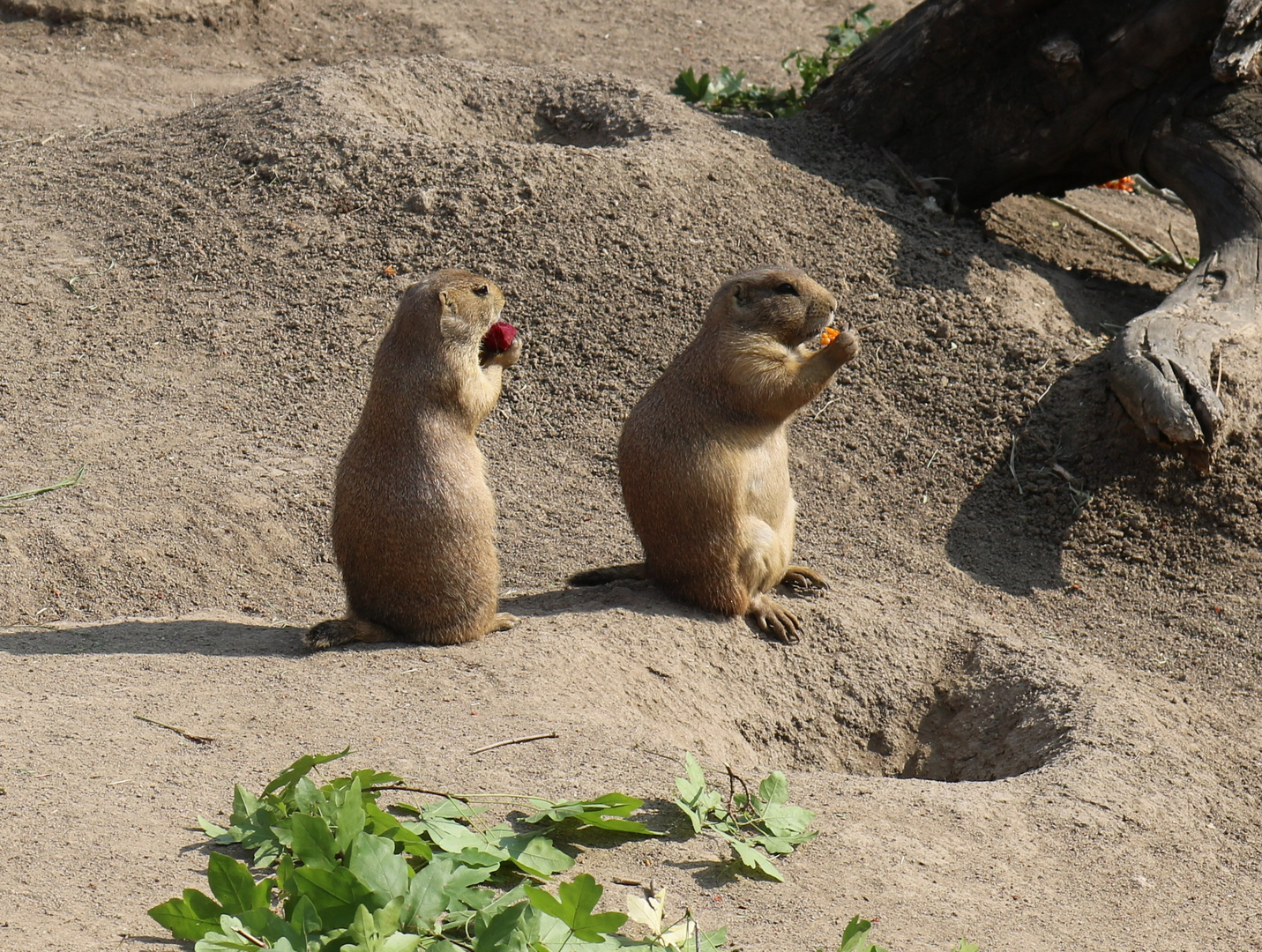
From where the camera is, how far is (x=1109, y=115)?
327 inches

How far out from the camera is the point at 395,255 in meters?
8.46

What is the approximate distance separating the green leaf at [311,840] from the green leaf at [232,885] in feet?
0.47

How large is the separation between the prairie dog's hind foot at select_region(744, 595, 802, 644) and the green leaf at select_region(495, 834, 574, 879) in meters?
2.39

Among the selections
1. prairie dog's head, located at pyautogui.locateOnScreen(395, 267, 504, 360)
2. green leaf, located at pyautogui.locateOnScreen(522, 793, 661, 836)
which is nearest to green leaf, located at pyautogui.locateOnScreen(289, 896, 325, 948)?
green leaf, located at pyautogui.locateOnScreen(522, 793, 661, 836)

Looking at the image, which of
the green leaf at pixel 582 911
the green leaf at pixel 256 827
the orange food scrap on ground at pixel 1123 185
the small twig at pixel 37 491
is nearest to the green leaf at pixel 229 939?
the green leaf at pixel 256 827

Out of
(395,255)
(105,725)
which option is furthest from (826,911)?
(395,255)

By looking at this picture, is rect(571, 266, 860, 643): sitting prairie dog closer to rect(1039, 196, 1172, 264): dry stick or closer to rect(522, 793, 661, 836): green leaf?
rect(522, 793, 661, 836): green leaf

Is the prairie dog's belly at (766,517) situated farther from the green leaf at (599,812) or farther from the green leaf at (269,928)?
the green leaf at (269,928)

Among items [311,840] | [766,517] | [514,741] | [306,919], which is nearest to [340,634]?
[514,741]

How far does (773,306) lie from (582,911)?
357 cm

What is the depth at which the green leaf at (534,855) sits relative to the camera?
3.40 m

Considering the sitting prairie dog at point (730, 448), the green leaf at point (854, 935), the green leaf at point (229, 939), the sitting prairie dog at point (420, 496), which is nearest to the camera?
the green leaf at point (229, 939)

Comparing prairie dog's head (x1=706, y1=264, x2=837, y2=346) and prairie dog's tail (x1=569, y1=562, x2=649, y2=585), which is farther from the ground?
prairie dog's head (x1=706, y1=264, x2=837, y2=346)

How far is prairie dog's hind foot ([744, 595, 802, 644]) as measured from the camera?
580cm
